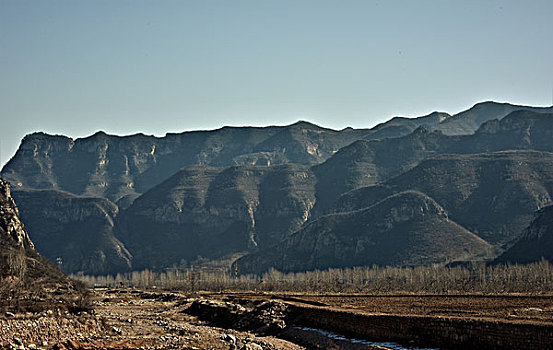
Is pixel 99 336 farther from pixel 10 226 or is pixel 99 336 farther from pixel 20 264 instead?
pixel 10 226

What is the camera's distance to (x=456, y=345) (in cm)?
3531

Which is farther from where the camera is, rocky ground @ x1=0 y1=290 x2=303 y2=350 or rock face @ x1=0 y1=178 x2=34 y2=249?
rock face @ x1=0 y1=178 x2=34 y2=249

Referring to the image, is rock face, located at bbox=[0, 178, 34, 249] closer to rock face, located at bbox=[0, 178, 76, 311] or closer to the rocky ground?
rock face, located at bbox=[0, 178, 76, 311]

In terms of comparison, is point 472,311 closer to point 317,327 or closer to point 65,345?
point 317,327

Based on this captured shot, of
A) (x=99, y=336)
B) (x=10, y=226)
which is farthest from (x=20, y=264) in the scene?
(x=99, y=336)

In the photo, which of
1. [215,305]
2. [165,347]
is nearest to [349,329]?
[165,347]

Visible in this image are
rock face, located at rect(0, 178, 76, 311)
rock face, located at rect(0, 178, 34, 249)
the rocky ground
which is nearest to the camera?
the rocky ground

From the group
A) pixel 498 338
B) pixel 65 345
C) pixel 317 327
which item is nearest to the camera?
pixel 498 338

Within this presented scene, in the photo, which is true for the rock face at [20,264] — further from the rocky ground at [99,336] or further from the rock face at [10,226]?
the rocky ground at [99,336]

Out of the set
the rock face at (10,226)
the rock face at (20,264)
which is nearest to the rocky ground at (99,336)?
the rock face at (20,264)

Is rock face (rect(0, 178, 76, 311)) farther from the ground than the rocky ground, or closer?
farther from the ground

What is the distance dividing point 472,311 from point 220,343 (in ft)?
54.8

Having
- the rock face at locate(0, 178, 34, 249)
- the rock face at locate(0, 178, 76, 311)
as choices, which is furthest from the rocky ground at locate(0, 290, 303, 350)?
the rock face at locate(0, 178, 34, 249)

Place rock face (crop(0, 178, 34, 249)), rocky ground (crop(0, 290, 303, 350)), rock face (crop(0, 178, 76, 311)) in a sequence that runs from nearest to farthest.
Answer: rocky ground (crop(0, 290, 303, 350)), rock face (crop(0, 178, 76, 311)), rock face (crop(0, 178, 34, 249))
